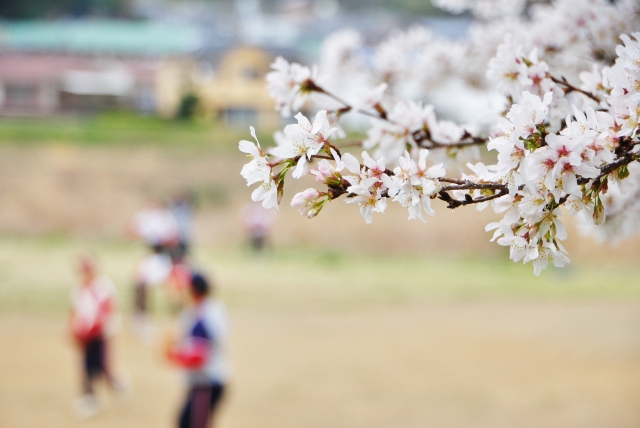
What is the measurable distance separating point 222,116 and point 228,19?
53.7ft

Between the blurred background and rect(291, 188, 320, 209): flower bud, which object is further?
the blurred background

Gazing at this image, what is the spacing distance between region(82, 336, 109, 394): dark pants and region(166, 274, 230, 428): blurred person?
2005mm

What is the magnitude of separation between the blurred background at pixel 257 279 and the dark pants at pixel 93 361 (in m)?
0.38

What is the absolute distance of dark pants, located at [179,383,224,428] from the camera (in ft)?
14.9

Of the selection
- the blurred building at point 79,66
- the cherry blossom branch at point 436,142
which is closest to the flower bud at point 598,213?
the cherry blossom branch at point 436,142

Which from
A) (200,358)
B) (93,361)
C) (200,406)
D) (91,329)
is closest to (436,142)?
(200,358)

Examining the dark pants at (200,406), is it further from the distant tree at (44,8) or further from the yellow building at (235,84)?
the distant tree at (44,8)

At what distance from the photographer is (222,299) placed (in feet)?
38.0

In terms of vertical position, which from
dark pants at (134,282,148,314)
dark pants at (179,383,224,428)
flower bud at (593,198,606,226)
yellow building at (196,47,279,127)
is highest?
yellow building at (196,47,279,127)

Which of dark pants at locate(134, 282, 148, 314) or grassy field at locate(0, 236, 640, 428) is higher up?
dark pants at locate(134, 282, 148, 314)

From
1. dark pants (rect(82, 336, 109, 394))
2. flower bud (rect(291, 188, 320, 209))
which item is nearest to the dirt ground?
dark pants (rect(82, 336, 109, 394))

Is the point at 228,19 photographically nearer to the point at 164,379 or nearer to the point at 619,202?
the point at 164,379

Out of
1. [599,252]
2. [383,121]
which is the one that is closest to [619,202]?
[383,121]

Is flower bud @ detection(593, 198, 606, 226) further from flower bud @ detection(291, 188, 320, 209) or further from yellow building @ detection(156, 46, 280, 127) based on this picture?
yellow building @ detection(156, 46, 280, 127)
